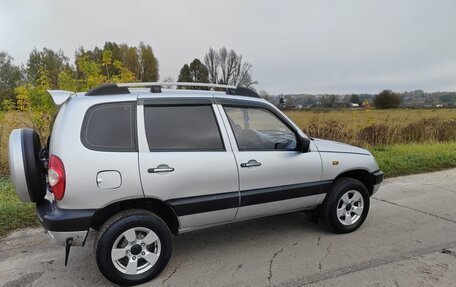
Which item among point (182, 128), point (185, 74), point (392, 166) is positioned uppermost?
point (185, 74)

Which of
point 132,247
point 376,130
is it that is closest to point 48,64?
point 376,130

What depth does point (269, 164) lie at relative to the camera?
362 cm

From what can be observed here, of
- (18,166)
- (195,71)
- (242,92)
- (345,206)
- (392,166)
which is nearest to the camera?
(18,166)

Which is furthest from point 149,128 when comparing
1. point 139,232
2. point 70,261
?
point 70,261

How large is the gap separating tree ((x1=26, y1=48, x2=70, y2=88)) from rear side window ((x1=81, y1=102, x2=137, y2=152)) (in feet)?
20.8

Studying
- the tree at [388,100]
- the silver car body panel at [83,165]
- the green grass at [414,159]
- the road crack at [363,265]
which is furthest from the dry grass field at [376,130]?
the tree at [388,100]

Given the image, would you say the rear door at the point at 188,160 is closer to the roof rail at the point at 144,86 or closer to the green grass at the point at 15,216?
the roof rail at the point at 144,86

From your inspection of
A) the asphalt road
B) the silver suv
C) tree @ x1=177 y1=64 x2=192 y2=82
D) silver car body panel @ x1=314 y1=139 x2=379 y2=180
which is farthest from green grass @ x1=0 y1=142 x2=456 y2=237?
tree @ x1=177 y1=64 x2=192 y2=82

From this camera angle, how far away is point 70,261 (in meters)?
3.58

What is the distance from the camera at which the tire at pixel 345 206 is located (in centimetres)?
409

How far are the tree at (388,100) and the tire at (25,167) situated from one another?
4166 centimetres

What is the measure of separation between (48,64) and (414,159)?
23.9 metres

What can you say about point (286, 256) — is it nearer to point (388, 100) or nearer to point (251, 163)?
point (251, 163)

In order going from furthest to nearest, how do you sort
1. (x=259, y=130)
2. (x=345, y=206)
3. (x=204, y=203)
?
1. (x=345, y=206)
2. (x=259, y=130)
3. (x=204, y=203)
